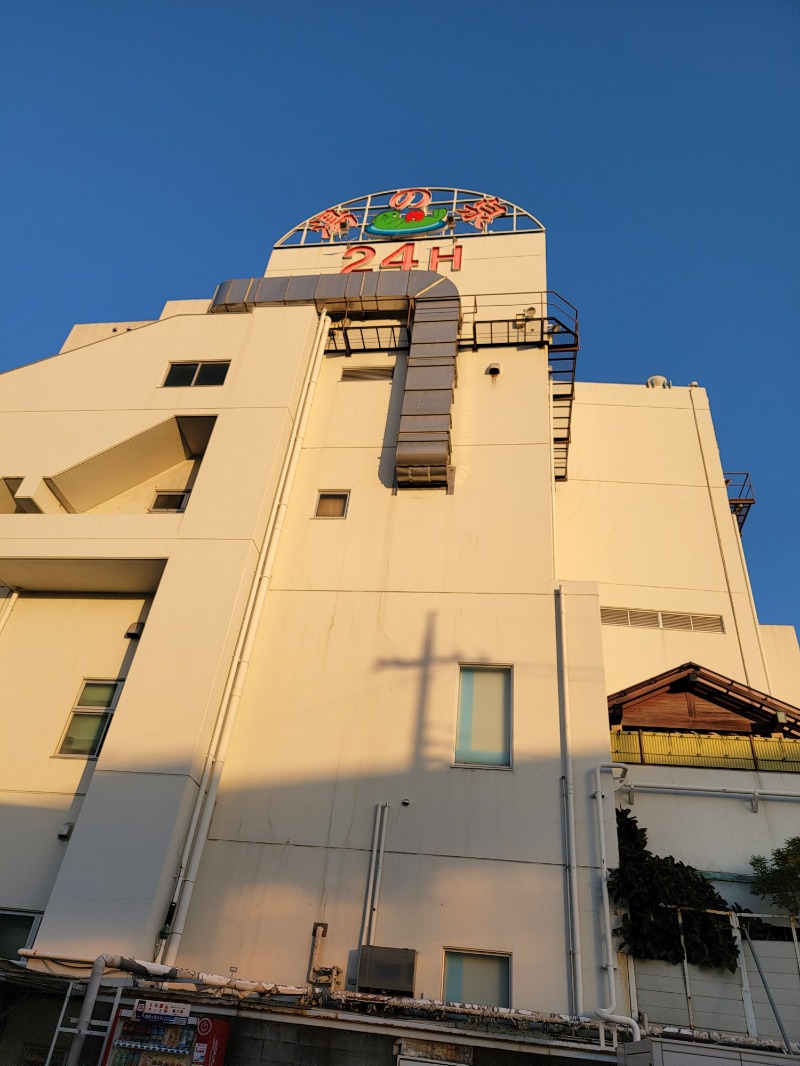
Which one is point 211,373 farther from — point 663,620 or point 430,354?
point 663,620

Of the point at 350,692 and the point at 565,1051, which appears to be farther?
the point at 350,692

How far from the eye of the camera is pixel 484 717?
44.3 ft

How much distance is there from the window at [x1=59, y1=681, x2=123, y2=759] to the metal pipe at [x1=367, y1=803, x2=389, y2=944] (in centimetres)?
563

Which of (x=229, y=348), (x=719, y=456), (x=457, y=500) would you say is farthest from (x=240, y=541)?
(x=719, y=456)

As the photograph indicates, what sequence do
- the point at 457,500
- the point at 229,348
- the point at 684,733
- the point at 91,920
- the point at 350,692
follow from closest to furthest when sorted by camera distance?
the point at 91,920, the point at 350,692, the point at 684,733, the point at 457,500, the point at 229,348

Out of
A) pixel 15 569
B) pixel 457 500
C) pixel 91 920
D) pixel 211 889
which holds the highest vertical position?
pixel 457 500

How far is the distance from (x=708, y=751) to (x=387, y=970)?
7.58 meters

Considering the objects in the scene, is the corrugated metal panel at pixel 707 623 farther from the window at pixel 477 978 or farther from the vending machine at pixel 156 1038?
the vending machine at pixel 156 1038

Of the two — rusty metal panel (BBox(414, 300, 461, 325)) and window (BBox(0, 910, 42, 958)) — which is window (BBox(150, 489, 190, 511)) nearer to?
rusty metal panel (BBox(414, 300, 461, 325))

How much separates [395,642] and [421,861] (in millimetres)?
4047

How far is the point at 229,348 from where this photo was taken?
18.2 metres

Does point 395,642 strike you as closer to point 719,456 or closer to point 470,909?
point 470,909

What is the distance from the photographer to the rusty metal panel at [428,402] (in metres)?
17.0

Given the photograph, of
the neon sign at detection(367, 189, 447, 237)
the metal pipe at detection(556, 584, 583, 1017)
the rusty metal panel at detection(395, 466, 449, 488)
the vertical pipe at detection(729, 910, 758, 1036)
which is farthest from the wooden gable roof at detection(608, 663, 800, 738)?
the neon sign at detection(367, 189, 447, 237)
